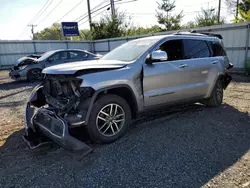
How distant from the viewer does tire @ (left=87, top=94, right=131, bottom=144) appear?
133 inches

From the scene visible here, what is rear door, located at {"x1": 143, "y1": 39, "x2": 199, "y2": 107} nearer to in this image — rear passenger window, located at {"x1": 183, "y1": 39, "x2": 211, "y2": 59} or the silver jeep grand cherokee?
the silver jeep grand cherokee

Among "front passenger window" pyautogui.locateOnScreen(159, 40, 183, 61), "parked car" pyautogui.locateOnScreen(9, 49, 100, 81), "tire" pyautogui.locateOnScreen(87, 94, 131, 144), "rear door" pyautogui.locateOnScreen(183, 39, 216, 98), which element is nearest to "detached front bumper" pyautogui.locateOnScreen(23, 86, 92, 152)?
"tire" pyautogui.locateOnScreen(87, 94, 131, 144)

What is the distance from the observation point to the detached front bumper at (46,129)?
10.1 feet

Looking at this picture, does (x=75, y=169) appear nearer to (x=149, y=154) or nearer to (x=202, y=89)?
(x=149, y=154)

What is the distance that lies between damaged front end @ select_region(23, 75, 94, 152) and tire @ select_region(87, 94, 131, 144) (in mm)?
196

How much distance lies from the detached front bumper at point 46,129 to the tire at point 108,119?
30 centimetres

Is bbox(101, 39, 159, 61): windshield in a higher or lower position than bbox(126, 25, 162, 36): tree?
lower

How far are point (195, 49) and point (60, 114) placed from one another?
3288 millimetres

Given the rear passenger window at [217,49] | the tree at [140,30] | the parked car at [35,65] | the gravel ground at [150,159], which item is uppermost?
the tree at [140,30]

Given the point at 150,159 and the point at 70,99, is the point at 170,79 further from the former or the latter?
the point at 70,99

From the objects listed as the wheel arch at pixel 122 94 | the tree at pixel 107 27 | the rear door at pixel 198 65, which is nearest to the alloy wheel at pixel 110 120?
the wheel arch at pixel 122 94

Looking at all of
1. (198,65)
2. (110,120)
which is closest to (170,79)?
(198,65)

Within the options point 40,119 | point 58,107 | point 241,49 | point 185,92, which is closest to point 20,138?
point 40,119

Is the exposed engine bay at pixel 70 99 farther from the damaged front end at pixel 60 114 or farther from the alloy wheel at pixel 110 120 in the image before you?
the alloy wheel at pixel 110 120
